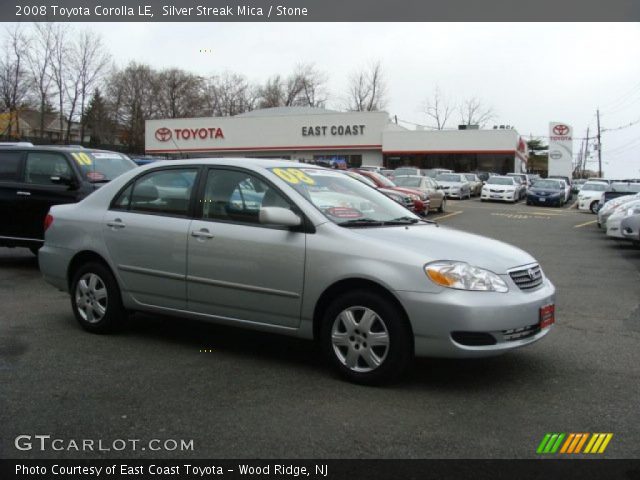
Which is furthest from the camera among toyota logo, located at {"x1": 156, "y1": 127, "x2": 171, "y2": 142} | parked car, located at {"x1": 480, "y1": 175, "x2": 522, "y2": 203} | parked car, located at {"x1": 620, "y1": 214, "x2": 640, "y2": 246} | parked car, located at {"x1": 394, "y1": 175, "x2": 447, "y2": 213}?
toyota logo, located at {"x1": 156, "y1": 127, "x2": 171, "y2": 142}

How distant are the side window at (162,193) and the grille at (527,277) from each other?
2746 mm

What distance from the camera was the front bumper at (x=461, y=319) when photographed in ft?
14.6

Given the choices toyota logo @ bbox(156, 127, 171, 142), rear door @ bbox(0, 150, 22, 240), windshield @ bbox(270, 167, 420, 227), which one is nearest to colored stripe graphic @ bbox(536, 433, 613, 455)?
windshield @ bbox(270, 167, 420, 227)

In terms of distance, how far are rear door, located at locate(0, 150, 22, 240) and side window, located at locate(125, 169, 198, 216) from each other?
15.0 ft

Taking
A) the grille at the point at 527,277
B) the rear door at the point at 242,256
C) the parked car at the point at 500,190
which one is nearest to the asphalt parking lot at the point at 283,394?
the rear door at the point at 242,256

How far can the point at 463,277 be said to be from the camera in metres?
4.57

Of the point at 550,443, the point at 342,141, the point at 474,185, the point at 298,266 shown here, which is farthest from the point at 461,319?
the point at 342,141

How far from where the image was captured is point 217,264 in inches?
210

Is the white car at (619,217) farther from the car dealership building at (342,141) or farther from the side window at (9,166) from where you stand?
the car dealership building at (342,141)

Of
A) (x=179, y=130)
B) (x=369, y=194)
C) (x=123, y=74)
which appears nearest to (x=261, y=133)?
(x=179, y=130)

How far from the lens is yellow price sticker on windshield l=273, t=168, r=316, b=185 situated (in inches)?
213

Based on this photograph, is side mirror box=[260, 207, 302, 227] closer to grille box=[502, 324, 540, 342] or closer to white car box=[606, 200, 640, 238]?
grille box=[502, 324, 540, 342]

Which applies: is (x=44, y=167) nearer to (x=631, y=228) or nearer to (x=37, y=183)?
(x=37, y=183)

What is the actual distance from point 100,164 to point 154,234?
199 inches
